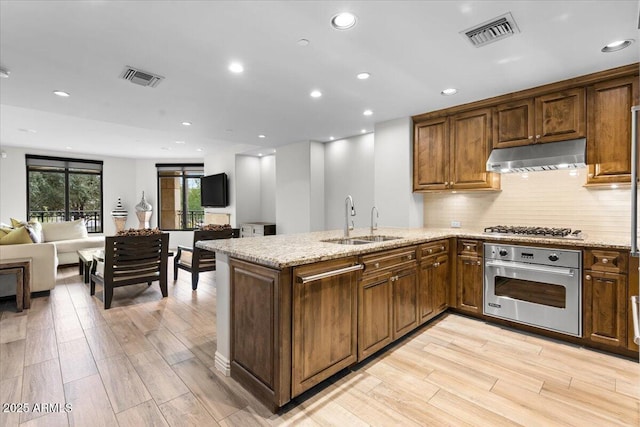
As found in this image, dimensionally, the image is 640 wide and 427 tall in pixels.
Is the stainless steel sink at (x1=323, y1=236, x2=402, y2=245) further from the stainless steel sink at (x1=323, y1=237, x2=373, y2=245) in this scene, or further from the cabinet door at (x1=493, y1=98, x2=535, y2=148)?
the cabinet door at (x1=493, y1=98, x2=535, y2=148)

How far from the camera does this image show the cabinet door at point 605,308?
246 centimetres

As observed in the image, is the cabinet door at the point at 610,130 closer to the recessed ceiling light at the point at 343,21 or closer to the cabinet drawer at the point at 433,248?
the cabinet drawer at the point at 433,248

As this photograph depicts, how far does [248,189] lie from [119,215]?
13.2 ft

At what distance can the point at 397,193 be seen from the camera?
421 centimetres

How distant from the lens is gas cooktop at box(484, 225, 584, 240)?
9.39 ft

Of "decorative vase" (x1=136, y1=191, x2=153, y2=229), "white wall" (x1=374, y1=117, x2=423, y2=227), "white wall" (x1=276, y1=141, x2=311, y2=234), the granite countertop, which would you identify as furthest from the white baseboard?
"decorative vase" (x1=136, y1=191, x2=153, y2=229)

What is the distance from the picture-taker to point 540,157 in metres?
3.03

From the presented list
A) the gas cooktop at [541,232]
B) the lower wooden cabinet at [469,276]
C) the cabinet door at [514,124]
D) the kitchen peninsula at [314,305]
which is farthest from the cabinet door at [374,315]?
the cabinet door at [514,124]

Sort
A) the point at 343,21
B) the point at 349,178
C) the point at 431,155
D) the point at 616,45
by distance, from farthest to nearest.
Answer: the point at 349,178
the point at 431,155
the point at 616,45
the point at 343,21

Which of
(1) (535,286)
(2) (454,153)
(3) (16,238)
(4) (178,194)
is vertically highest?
(2) (454,153)

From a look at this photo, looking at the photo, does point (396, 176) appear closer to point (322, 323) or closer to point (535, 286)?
point (535, 286)

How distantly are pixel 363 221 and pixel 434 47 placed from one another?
10.6ft

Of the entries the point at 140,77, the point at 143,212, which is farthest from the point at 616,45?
the point at 143,212

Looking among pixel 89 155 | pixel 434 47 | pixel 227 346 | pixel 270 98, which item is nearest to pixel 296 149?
pixel 270 98
